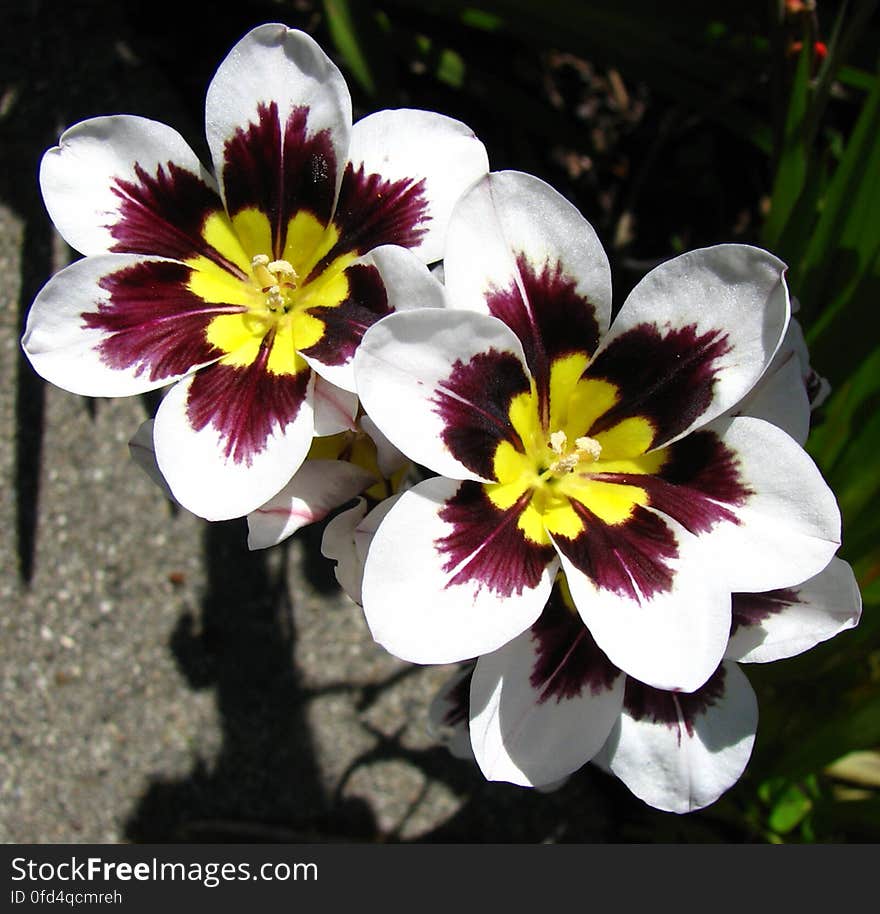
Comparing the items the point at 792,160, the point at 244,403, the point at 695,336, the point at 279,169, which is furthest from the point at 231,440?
the point at 792,160

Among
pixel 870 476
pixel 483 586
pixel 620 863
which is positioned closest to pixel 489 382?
pixel 483 586

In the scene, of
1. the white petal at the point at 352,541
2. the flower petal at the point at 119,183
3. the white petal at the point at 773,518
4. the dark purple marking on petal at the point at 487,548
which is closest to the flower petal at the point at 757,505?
the white petal at the point at 773,518

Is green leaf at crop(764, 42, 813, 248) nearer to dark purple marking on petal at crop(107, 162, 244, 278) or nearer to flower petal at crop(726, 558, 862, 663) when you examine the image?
flower petal at crop(726, 558, 862, 663)

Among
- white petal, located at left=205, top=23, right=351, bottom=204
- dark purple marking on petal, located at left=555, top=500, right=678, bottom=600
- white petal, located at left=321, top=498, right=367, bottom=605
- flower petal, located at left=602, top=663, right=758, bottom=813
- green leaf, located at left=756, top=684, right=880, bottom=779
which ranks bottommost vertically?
green leaf, located at left=756, top=684, right=880, bottom=779

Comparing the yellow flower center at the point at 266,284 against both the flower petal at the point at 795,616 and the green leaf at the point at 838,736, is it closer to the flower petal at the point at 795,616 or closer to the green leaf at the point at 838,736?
the flower petal at the point at 795,616

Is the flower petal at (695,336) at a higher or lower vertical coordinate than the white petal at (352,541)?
higher

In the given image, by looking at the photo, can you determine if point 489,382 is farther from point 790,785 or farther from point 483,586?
point 790,785

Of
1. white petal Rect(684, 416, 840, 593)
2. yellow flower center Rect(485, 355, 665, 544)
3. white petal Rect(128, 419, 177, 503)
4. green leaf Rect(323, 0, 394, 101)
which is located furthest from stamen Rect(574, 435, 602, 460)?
green leaf Rect(323, 0, 394, 101)
